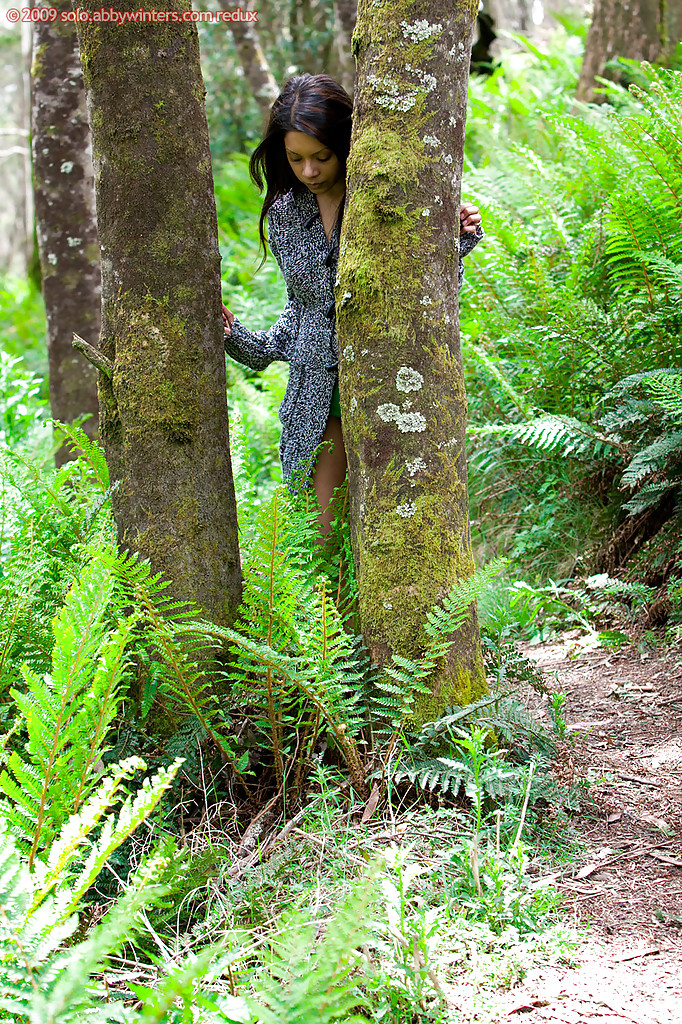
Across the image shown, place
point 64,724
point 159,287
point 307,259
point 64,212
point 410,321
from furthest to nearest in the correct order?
point 64,212 → point 307,259 → point 159,287 → point 410,321 → point 64,724

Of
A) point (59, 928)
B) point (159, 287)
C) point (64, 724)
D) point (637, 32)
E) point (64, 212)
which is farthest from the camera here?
point (637, 32)

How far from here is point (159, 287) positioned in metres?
2.62

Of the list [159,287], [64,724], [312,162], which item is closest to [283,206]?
[312,162]

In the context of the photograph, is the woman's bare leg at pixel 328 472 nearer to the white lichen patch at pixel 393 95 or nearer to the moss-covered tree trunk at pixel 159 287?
the moss-covered tree trunk at pixel 159 287

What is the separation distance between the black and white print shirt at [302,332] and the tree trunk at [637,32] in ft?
19.5

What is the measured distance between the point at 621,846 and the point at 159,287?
215 centimetres

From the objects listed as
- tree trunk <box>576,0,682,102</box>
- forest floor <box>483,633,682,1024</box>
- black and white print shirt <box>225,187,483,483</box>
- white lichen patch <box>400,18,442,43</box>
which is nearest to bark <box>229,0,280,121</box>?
tree trunk <box>576,0,682,102</box>

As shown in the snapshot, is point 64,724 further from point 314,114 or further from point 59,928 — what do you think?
point 314,114

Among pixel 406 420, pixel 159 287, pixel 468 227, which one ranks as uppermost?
pixel 468 227

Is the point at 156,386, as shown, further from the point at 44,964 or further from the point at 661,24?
the point at 661,24

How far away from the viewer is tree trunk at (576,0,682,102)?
798 centimetres

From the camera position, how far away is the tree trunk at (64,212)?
589 cm

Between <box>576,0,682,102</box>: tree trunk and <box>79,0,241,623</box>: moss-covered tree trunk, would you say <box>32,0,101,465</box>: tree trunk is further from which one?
<box>576,0,682,102</box>: tree trunk

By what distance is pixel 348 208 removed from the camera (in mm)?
2588
